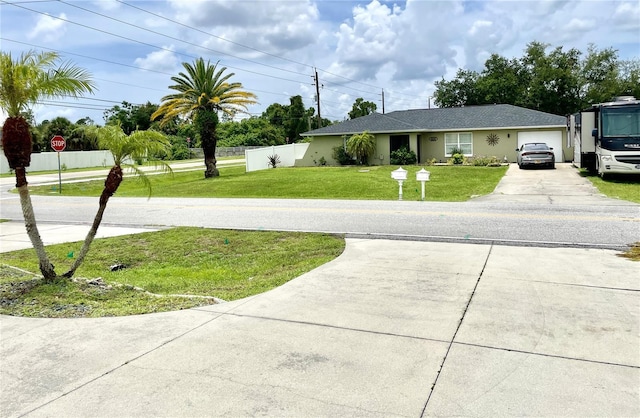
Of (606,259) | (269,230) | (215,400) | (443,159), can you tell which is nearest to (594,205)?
(606,259)

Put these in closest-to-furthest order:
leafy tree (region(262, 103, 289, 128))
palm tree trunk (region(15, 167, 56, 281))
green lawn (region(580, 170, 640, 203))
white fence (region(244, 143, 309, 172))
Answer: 1. palm tree trunk (region(15, 167, 56, 281))
2. green lawn (region(580, 170, 640, 203))
3. white fence (region(244, 143, 309, 172))
4. leafy tree (region(262, 103, 289, 128))

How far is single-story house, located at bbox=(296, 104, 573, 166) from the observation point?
32.8 metres

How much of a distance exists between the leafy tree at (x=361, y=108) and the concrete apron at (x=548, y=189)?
56.5m

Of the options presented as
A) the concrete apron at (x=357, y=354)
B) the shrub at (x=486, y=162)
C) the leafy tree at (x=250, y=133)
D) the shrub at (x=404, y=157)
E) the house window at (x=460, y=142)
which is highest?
the leafy tree at (x=250, y=133)

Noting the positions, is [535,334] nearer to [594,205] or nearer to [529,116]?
[594,205]

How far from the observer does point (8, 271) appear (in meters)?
8.26

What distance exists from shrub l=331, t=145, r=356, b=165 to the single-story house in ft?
2.34

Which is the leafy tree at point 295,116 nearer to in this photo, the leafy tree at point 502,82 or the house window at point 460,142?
the leafy tree at point 502,82

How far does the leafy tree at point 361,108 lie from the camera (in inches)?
3253

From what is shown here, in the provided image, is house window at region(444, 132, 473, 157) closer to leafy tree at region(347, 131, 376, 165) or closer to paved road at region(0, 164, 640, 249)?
leafy tree at region(347, 131, 376, 165)

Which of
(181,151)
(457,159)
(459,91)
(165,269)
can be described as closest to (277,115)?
(181,151)

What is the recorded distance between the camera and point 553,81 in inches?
2299

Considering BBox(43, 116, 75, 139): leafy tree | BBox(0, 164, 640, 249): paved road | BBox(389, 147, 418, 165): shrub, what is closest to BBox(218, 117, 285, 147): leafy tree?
BBox(43, 116, 75, 139): leafy tree

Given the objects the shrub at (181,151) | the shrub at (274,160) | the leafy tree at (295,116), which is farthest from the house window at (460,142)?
the shrub at (181,151)
